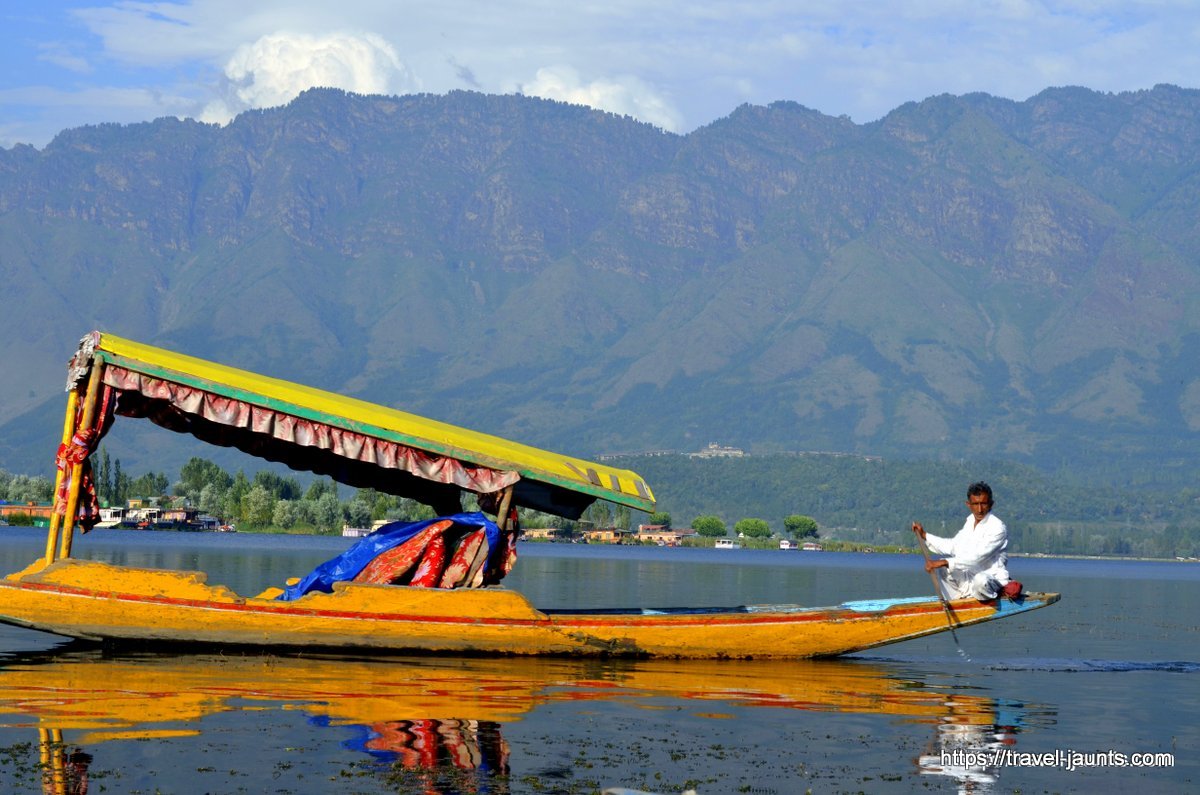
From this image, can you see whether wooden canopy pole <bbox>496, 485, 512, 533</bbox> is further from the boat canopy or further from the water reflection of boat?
the water reflection of boat

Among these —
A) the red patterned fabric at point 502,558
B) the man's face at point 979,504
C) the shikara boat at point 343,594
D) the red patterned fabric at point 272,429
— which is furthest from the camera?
the red patterned fabric at point 502,558

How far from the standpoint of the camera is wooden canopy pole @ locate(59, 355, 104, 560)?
2447 cm

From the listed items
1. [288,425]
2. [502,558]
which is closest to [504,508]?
[502,558]

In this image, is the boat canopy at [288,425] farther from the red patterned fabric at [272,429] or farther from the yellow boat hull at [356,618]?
the yellow boat hull at [356,618]

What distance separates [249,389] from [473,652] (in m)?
5.00

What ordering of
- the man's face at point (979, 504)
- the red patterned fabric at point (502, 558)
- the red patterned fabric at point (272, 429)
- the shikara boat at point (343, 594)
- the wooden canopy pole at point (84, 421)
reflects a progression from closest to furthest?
the wooden canopy pole at point (84, 421), the shikara boat at point (343, 594), the red patterned fabric at point (272, 429), the man's face at point (979, 504), the red patterned fabric at point (502, 558)

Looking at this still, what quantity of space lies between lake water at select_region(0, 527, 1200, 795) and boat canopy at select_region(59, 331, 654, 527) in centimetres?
274

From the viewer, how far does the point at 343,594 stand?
81.8 feet

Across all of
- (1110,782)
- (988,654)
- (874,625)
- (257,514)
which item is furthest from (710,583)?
(257,514)

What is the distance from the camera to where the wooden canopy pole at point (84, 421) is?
24.5 meters

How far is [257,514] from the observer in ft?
555

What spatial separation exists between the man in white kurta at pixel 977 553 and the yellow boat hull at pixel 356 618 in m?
0.29

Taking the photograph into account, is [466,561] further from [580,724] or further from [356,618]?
[580,724]

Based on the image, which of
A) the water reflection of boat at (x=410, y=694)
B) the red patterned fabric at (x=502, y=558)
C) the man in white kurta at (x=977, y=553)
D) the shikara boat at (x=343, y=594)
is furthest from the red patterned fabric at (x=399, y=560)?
the man in white kurta at (x=977, y=553)
